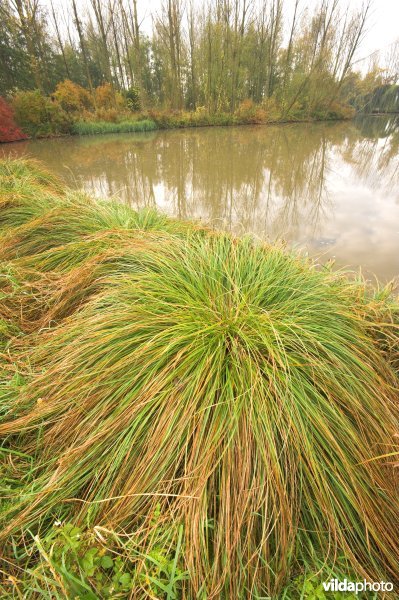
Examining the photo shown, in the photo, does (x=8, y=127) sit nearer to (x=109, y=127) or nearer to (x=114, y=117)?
(x=109, y=127)

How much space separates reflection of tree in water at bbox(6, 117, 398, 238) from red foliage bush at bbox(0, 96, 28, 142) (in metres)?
1.63

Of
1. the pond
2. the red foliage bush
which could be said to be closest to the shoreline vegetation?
the red foliage bush

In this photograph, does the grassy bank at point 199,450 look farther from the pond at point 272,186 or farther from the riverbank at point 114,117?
the riverbank at point 114,117

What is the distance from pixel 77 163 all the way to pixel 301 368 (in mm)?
8136

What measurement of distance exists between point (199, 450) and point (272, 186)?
5174 millimetres

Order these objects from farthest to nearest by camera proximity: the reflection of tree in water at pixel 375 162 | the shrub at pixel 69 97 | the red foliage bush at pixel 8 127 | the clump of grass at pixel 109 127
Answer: the shrub at pixel 69 97
the clump of grass at pixel 109 127
the red foliage bush at pixel 8 127
the reflection of tree in water at pixel 375 162

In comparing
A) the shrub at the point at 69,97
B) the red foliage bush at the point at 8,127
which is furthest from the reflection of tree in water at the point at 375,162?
the shrub at the point at 69,97

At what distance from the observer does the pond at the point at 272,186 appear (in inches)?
127

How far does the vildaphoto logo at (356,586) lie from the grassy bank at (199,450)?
0.02m

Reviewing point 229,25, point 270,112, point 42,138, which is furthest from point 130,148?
point 229,25

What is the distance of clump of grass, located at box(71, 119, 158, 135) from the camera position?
12805mm

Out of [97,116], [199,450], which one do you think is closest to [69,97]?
[97,116]

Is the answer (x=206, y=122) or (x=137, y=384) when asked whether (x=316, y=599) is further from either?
(x=206, y=122)

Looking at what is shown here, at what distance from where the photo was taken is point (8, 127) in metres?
10.8
